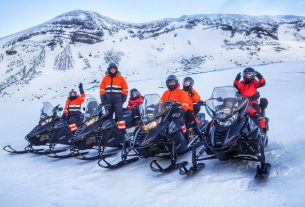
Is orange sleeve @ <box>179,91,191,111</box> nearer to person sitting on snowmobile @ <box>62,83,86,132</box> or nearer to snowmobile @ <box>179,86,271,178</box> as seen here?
snowmobile @ <box>179,86,271,178</box>

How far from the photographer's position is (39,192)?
16.3 ft

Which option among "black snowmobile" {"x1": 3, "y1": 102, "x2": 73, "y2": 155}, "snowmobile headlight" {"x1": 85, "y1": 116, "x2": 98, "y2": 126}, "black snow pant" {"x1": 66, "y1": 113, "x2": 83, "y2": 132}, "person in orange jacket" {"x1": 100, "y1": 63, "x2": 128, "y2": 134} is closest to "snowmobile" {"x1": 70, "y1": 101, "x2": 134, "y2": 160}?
"snowmobile headlight" {"x1": 85, "y1": 116, "x2": 98, "y2": 126}

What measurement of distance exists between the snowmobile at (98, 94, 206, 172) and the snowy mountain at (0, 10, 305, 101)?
2990 cm

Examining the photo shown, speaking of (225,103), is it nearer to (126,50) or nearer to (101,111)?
(101,111)

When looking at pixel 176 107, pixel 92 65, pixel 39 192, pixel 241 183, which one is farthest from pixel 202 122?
pixel 92 65

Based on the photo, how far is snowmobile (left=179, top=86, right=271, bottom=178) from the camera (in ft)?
14.0

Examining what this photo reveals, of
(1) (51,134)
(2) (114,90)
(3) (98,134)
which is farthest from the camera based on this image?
(1) (51,134)

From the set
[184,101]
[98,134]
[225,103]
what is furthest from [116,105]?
[225,103]

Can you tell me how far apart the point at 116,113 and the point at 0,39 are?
63.5m

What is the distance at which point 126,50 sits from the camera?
178ft

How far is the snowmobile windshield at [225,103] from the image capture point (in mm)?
4570

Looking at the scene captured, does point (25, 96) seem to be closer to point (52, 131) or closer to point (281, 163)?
point (52, 131)

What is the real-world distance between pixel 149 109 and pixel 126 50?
49624 mm

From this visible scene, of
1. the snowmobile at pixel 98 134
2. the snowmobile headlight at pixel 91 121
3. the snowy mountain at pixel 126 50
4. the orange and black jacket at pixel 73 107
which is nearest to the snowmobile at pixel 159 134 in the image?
the snowmobile at pixel 98 134
